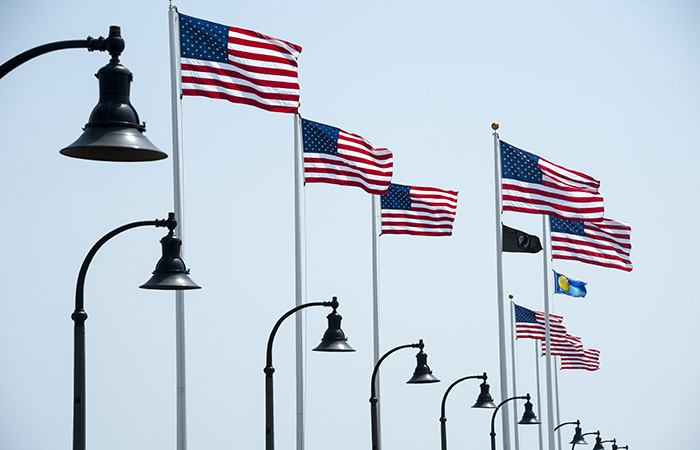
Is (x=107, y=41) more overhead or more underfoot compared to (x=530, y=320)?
more overhead

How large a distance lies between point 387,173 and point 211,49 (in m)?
7.41

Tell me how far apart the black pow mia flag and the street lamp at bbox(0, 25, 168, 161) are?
24.4 metres

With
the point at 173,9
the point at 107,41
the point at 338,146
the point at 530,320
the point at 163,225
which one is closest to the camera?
the point at 107,41

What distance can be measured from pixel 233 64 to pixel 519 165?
11.7 metres

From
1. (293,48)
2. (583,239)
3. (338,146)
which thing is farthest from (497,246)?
(293,48)

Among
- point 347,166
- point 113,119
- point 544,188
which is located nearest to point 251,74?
point 347,166

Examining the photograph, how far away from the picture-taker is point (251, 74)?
22.2m

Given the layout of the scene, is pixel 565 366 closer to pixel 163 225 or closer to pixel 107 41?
pixel 163 225

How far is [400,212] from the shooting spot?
3206 centimetres

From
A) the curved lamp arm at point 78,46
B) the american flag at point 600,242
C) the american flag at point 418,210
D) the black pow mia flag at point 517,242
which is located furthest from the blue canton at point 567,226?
the curved lamp arm at point 78,46

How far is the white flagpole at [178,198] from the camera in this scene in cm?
2002

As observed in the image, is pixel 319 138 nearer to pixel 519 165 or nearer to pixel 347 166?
pixel 347 166

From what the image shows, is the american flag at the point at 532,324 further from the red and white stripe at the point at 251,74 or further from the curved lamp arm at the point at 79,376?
the curved lamp arm at the point at 79,376

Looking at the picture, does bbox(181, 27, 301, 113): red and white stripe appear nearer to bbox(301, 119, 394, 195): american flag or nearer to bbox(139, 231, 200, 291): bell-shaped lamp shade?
bbox(301, 119, 394, 195): american flag
